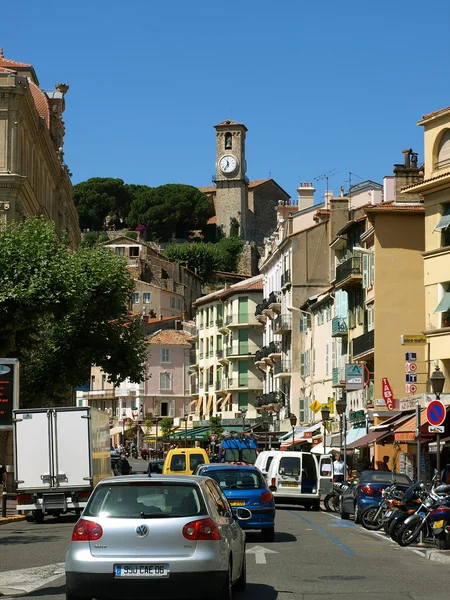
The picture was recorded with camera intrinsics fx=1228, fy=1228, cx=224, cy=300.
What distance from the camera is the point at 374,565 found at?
60.4 ft

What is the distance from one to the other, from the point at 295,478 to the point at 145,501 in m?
25.9

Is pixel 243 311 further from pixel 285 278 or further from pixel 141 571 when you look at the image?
pixel 141 571

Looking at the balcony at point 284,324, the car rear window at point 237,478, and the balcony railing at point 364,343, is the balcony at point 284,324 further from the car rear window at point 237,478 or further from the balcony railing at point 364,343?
the car rear window at point 237,478

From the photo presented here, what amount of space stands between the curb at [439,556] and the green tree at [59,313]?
956 inches

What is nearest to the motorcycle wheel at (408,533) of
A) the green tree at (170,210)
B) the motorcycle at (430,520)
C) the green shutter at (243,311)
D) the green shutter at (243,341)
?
the motorcycle at (430,520)

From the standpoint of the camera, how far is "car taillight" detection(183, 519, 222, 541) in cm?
1223

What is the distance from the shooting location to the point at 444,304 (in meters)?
39.8

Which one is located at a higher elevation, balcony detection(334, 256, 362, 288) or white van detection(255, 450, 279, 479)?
balcony detection(334, 256, 362, 288)

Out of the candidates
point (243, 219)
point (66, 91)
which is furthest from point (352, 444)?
point (243, 219)

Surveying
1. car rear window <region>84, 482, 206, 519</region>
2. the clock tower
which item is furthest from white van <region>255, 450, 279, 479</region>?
the clock tower

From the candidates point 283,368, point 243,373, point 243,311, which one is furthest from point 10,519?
point 243,311

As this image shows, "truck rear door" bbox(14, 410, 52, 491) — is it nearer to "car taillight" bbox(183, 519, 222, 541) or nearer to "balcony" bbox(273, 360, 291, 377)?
"car taillight" bbox(183, 519, 222, 541)

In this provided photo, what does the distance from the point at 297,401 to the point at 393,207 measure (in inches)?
1158

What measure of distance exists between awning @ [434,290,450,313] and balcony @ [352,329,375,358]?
456 inches
